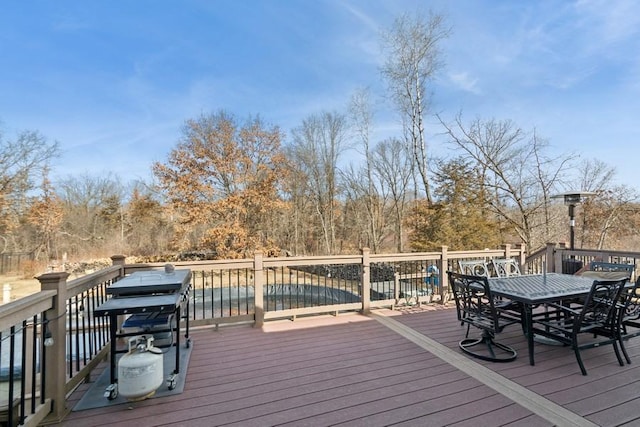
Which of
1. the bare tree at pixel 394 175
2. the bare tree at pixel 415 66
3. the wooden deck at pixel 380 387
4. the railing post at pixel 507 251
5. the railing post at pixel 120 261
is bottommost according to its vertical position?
the wooden deck at pixel 380 387

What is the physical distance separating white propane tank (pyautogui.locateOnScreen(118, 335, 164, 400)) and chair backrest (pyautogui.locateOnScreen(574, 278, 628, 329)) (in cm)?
351

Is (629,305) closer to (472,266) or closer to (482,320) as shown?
(482,320)

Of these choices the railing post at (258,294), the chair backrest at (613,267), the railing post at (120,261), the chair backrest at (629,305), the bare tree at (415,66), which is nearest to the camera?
the chair backrest at (629,305)

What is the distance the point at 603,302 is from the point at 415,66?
1015 cm

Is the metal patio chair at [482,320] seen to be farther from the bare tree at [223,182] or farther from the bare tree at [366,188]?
the bare tree at [366,188]

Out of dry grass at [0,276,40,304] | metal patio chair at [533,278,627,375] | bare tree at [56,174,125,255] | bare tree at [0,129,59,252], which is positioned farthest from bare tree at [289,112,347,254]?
metal patio chair at [533,278,627,375]

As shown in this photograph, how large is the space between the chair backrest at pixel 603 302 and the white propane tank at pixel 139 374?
3.51 m

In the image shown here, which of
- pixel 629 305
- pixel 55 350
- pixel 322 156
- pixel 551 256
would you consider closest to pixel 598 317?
pixel 629 305

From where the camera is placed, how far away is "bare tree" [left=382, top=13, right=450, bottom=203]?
34.3 ft

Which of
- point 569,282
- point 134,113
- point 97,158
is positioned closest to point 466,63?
point 569,282

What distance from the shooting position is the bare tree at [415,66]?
10461mm

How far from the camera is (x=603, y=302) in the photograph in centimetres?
277

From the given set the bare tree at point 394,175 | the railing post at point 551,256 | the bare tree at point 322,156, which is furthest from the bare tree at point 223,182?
the railing post at point 551,256

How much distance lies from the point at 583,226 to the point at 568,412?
10217 millimetres
